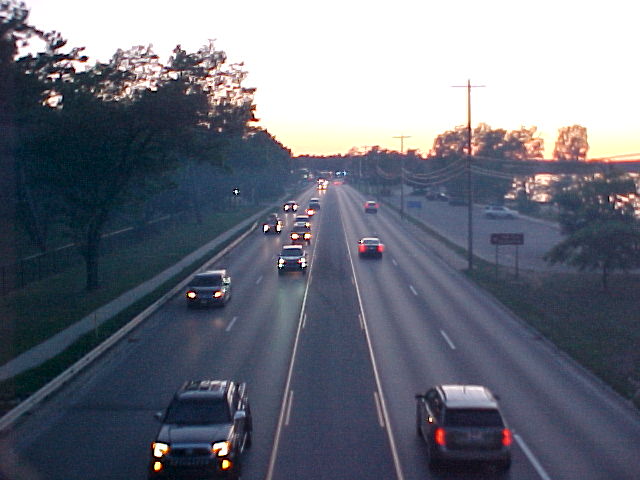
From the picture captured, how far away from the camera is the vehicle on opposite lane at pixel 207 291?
31.5 metres

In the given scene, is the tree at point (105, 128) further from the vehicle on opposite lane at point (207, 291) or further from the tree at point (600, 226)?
the tree at point (600, 226)

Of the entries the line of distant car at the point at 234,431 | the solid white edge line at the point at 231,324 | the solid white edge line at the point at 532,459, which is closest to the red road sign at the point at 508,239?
the solid white edge line at the point at 231,324

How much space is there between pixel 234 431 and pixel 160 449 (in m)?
1.18

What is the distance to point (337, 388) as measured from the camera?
18.7 metres

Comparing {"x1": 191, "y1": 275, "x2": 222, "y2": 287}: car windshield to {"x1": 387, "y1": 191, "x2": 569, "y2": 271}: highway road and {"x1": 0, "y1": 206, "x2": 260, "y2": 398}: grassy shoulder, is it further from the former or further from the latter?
{"x1": 387, "y1": 191, "x2": 569, "y2": 271}: highway road

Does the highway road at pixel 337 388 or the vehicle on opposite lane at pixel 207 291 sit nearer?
the highway road at pixel 337 388

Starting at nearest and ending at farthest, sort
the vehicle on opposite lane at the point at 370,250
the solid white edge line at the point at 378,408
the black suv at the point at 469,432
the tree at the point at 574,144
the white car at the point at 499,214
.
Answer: the black suv at the point at 469,432
the solid white edge line at the point at 378,408
the vehicle on opposite lane at the point at 370,250
the white car at the point at 499,214
the tree at the point at 574,144

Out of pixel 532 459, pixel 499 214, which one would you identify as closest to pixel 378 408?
pixel 532 459

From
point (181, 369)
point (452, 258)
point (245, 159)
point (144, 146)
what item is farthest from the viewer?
point (245, 159)

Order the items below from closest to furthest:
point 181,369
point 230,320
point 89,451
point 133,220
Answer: point 89,451
point 181,369
point 230,320
point 133,220

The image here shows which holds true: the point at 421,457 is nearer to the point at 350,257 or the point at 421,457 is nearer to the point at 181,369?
the point at 181,369

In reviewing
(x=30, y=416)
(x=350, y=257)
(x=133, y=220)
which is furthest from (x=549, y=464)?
(x=133, y=220)

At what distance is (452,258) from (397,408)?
33.5 metres

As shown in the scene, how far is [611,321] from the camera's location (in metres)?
29.8
